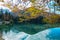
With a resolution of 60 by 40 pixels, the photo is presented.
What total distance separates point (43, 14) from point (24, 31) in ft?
1.18

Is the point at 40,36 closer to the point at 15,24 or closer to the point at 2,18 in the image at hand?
the point at 15,24

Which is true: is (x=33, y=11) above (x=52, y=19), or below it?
above

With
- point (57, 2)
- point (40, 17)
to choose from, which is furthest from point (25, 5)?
point (57, 2)

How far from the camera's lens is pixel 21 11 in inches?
105

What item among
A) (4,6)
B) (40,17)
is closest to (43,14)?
(40,17)

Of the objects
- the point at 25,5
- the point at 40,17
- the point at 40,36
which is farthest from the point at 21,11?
the point at 40,36

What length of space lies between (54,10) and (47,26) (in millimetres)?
256

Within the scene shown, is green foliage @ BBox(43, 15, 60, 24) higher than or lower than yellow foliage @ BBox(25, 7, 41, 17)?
lower

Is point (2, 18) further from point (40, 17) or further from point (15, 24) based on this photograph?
point (40, 17)

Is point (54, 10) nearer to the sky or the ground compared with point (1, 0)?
nearer to the ground

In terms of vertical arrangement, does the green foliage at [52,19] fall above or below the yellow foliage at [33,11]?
below

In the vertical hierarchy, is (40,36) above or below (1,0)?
below

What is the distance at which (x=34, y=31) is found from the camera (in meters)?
2.62

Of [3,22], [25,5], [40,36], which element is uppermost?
[25,5]
